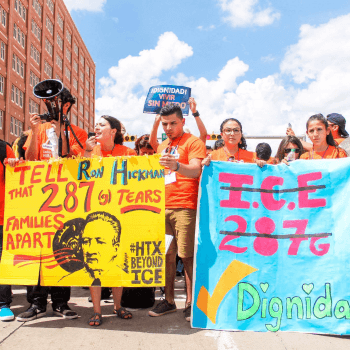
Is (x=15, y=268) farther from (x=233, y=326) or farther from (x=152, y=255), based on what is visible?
(x=233, y=326)

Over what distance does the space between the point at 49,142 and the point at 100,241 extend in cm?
116

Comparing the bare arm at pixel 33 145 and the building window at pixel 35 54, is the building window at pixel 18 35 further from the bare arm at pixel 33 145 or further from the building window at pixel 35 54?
the bare arm at pixel 33 145

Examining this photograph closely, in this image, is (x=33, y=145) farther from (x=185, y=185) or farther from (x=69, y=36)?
(x=69, y=36)

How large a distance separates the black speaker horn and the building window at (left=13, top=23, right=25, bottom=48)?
32449 mm

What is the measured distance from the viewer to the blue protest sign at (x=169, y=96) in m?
5.50

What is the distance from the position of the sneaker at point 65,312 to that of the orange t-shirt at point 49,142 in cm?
150

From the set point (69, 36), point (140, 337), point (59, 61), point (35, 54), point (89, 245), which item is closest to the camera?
point (140, 337)

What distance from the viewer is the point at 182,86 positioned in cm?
553

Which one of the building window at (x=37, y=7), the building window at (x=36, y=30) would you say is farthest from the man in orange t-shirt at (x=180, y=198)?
the building window at (x=37, y=7)

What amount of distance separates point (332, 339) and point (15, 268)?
2.83 m

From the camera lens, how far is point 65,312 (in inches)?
135

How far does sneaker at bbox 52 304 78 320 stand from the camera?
3416 mm

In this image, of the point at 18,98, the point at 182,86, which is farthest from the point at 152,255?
the point at 18,98

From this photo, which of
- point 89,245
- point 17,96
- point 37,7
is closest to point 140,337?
point 89,245
